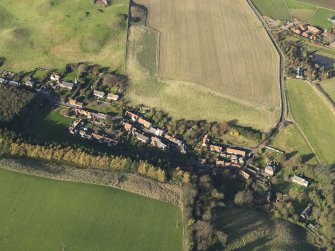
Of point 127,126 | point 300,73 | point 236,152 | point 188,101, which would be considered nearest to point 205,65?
point 188,101

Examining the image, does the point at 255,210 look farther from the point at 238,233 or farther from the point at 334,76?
the point at 334,76

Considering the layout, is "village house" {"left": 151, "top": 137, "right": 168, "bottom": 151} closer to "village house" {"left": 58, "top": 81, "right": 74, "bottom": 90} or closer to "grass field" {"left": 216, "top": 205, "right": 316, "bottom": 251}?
"grass field" {"left": 216, "top": 205, "right": 316, "bottom": 251}

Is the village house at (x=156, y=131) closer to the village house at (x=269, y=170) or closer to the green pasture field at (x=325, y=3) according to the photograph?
the village house at (x=269, y=170)

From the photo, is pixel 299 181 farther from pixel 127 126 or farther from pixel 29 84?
pixel 29 84

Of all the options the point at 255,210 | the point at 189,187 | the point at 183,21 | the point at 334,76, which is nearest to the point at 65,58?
the point at 183,21

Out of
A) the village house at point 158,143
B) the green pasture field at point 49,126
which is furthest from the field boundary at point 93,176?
the village house at point 158,143

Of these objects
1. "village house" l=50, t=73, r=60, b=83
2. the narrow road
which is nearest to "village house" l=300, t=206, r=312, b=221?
the narrow road

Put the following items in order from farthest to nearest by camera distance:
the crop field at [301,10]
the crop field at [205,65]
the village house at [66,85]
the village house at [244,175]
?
the crop field at [301,10] → the village house at [66,85] → the crop field at [205,65] → the village house at [244,175]

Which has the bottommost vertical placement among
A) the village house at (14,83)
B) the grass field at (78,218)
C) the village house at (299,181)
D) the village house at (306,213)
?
the grass field at (78,218)
